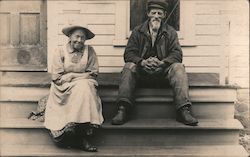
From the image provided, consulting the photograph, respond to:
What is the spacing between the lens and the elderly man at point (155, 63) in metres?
5.09

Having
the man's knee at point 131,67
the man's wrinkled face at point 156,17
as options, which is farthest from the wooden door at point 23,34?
the man's wrinkled face at point 156,17

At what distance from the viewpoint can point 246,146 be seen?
20.3 feet

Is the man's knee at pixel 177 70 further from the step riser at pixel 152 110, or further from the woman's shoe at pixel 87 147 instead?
the woman's shoe at pixel 87 147

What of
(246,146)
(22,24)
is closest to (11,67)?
(22,24)

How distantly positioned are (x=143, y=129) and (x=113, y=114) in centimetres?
54

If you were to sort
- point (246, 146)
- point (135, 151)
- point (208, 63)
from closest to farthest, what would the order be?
point (135, 151) < point (246, 146) < point (208, 63)

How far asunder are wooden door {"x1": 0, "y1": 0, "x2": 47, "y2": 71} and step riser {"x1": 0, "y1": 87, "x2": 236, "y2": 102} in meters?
1.57

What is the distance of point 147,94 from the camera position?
5.48m

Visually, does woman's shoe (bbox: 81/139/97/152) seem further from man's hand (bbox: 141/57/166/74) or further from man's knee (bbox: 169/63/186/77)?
man's knee (bbox: 169/63/186/77)

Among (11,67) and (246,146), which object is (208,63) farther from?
(11,67)

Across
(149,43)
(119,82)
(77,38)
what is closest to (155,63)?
(149,43)

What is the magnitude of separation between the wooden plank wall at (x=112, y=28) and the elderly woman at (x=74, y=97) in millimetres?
1545

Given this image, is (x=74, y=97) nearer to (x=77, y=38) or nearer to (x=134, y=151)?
(x=77, y=38)

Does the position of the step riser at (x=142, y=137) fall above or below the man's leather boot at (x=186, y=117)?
below
